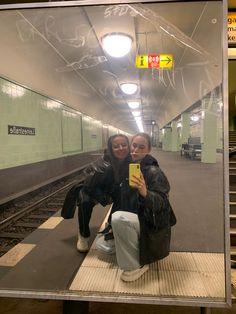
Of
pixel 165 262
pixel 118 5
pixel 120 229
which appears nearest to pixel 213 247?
pixel 165 262

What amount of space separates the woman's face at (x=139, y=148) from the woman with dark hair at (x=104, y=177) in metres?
0.05

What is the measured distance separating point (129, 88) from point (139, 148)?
0.56 metres

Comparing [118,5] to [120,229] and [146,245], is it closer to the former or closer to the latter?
[120,229]

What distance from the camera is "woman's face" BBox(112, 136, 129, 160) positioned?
87.4 inches

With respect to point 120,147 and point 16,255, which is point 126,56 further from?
point 16,255

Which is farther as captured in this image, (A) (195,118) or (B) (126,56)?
(A) (195,118)

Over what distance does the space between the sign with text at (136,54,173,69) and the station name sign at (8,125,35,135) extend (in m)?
3.47

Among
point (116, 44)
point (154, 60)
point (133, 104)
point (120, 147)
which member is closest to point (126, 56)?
point (116, 44)

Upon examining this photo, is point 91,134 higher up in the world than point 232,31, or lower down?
lower down

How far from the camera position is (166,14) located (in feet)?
6.85

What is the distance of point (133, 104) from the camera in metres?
2.50

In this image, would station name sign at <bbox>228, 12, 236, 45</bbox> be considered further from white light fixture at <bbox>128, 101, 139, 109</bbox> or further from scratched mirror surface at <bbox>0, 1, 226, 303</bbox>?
white light fixture at <bbox>128, 101, 139, 109</bbox>

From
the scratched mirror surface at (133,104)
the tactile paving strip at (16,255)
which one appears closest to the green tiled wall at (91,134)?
the scratched mirror surface at (133,104)

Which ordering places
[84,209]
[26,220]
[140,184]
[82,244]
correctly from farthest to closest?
[26,220]
[82,244]
[84,209]
[140,184]
